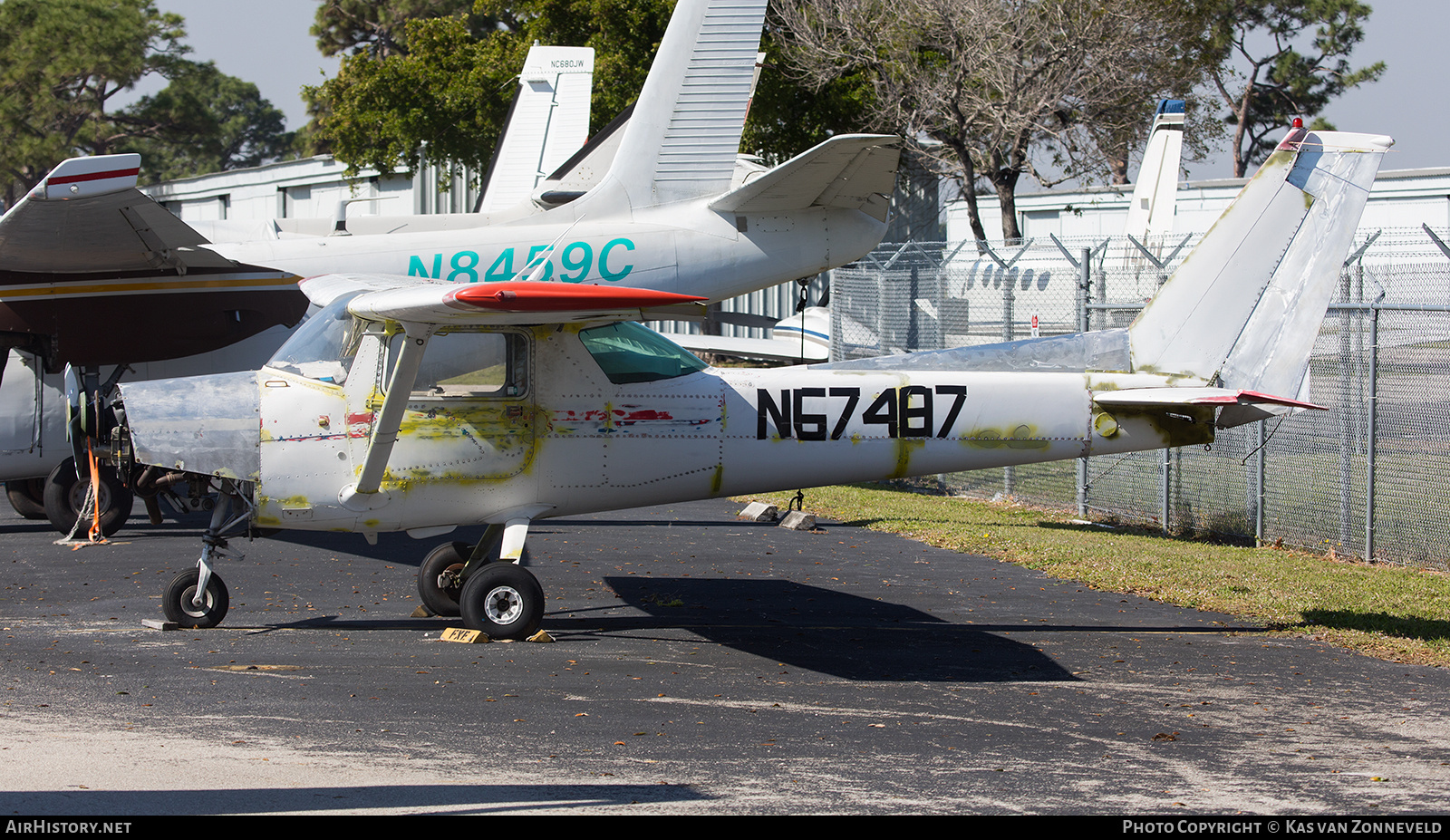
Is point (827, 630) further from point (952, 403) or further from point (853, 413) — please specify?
point (952, 403)

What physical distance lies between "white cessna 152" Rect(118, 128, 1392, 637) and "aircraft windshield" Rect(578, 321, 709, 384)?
13 millimetres

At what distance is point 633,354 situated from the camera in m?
8.12

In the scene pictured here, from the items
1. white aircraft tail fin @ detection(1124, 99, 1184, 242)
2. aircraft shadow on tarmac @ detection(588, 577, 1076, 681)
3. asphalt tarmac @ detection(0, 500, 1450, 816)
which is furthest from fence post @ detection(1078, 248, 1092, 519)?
white aircraft tail fin @ detection(1124, 99, 1184, 242)

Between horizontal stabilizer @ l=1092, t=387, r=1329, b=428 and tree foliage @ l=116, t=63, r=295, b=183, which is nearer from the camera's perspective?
horizontal stabilizer @ l=1092, t=387, r=1329, b=428

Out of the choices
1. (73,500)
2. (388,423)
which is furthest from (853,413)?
(73,500)

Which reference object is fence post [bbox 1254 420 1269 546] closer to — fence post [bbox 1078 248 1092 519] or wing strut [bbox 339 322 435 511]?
fence post [bbox 1078 248 1092 519]

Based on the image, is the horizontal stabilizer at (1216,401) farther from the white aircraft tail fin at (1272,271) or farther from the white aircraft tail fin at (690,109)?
the white aircraft tail fin at (690,109)

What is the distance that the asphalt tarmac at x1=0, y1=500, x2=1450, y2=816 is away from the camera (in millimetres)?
4965

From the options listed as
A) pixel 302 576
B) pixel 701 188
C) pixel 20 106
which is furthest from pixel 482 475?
pixel 20 106

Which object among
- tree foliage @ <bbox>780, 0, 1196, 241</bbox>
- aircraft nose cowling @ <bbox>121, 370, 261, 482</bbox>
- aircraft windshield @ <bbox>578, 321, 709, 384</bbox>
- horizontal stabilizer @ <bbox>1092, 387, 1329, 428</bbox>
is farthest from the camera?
tree foliage @ <bbox>780, 0, 1196, 241</bbox>

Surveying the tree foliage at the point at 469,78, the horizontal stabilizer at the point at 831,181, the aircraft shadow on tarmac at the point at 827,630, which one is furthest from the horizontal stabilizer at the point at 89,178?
the tree foliage at the point at 469,78

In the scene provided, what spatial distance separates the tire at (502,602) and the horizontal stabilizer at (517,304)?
155cm

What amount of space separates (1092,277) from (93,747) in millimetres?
11387

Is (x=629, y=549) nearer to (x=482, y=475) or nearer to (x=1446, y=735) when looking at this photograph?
(x=482, y=475)
